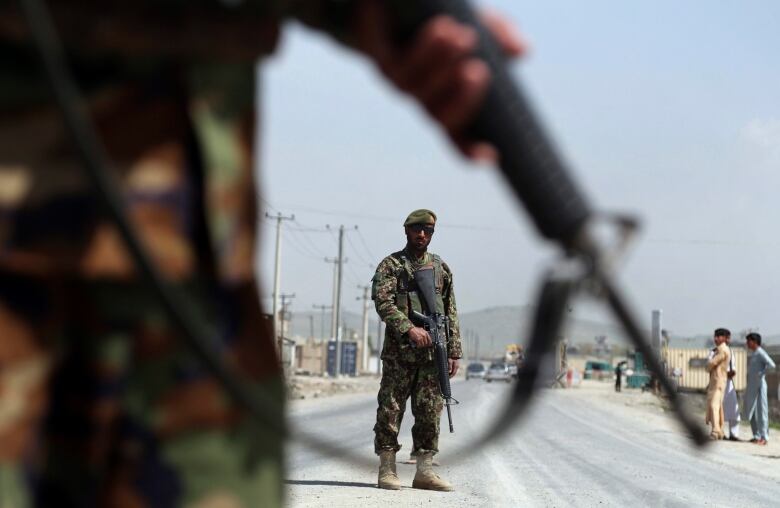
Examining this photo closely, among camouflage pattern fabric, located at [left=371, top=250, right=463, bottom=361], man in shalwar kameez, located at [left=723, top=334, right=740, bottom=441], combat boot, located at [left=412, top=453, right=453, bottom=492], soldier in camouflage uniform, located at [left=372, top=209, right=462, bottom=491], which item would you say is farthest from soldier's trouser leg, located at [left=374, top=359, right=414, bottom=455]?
man in shalwar kameez, located at [left=723, top=334, right=740, bottom=441]

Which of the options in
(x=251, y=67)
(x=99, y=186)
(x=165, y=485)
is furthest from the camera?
(x=251, y=67)

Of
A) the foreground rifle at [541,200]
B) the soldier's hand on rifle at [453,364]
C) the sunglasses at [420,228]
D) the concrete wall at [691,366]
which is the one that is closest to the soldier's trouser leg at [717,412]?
the soldier's hand on rifle at [453,364]

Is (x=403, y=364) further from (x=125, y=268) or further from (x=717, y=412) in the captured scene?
(x=717, y=412)

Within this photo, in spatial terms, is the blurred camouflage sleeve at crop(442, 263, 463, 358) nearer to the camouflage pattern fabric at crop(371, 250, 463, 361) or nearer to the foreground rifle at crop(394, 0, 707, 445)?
the camouflage pattern fabric at crop(371, 250, 463, 361)

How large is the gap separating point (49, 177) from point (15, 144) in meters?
0.06

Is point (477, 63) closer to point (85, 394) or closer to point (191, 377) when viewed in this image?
point (191, 377)

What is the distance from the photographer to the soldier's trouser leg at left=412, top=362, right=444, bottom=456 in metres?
7.57

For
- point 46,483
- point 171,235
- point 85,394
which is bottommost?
point 46,483

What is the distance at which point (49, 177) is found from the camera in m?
1.29

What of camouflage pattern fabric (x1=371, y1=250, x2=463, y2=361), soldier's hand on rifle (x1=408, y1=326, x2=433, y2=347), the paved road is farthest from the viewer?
camouflage pattern fabric (x1=371, y1=250, x2=463, y2=361)

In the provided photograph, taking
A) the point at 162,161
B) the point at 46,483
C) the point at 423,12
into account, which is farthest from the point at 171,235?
the point at 423,12

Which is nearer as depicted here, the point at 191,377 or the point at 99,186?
the point at 99,186

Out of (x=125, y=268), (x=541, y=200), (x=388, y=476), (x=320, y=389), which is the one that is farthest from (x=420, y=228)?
(x=320, y=389)

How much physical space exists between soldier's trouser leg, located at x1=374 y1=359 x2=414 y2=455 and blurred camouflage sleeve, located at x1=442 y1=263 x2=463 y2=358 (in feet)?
1.62
